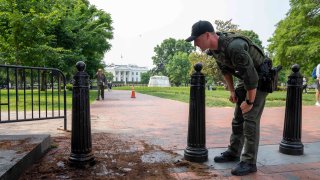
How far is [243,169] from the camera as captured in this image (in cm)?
314

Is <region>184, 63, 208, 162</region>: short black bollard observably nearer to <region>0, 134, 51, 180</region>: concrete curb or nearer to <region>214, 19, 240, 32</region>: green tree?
<region>0, 134, 51, 180</region>: concrete curb

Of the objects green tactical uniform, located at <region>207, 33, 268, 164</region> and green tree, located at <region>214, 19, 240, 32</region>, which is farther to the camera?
green tree, located at <region>214, 19, 240, 32</region>

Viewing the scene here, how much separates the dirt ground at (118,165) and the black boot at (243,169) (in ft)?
0.98

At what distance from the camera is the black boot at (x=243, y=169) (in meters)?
3.12

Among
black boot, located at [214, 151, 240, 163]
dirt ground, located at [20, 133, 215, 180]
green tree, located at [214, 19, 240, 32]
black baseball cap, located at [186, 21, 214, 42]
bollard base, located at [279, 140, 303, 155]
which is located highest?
green tree, located at [214, 19, 240, 32]

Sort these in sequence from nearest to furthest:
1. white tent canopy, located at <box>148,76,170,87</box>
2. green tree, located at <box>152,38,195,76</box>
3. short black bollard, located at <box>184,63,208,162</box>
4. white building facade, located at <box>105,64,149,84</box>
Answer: short black bollard, located at <box>184,63,208,162</box>
white tent canopy, located at <box>148,76,170,87</box>
green tree, located at <box>152,38,195,76</box>
white building facade, located at <box>105,64,149,84</box>

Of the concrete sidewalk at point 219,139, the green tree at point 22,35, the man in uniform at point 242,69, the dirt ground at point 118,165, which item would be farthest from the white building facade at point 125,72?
the man in uniform at point 242,69

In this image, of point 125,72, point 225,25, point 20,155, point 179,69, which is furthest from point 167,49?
point 20,155

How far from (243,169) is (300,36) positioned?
98.9 feet

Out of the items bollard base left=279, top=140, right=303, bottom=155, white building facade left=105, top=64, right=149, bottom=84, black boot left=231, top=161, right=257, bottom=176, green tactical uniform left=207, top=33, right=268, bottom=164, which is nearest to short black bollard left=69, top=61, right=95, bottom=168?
green tactical uniform left=207, top=33, right=268, bottom=164

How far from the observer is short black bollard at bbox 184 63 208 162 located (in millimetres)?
3512

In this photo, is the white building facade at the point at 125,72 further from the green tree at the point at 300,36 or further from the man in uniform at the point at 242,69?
the man in uniform at the point at 242,69

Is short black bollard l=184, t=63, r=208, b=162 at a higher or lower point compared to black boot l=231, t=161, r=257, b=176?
higher

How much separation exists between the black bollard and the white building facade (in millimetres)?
132282
